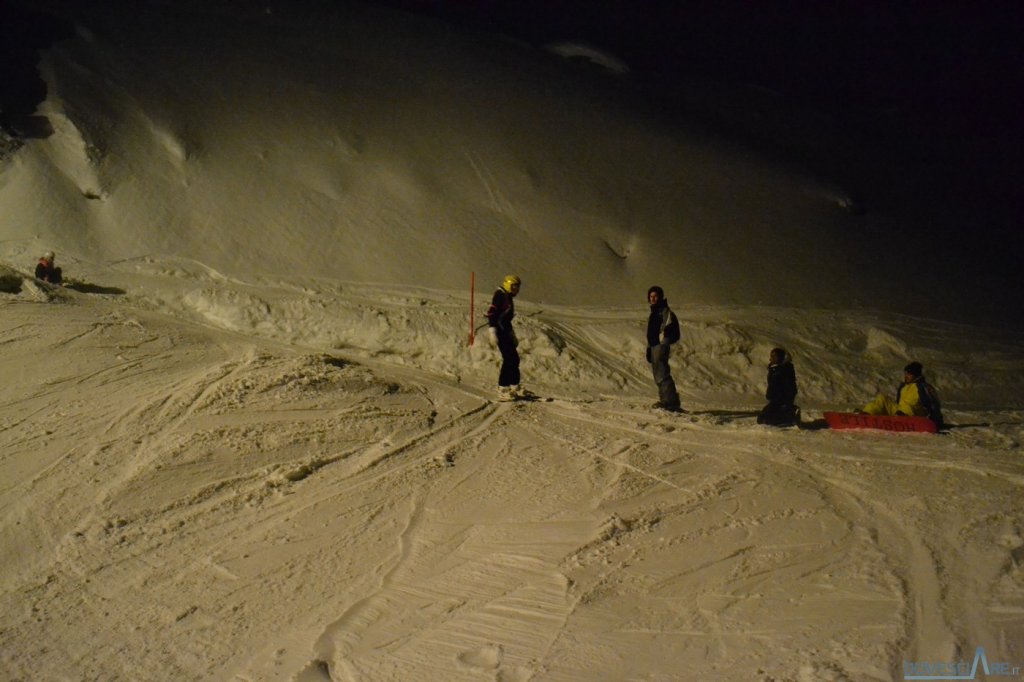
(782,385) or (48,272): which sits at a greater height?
(48,272)

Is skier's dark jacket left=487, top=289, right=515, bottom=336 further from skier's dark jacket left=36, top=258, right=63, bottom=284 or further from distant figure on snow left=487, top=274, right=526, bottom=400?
skier's dark jacket left=36, top=258, right=63, bottom=284

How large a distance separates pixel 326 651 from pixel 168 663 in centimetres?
81

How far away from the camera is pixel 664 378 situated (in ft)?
27.8

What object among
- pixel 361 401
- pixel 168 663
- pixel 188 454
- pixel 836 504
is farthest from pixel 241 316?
pixel 836 504

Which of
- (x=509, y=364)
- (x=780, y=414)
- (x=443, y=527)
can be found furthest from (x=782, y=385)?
(x=443, y=527)

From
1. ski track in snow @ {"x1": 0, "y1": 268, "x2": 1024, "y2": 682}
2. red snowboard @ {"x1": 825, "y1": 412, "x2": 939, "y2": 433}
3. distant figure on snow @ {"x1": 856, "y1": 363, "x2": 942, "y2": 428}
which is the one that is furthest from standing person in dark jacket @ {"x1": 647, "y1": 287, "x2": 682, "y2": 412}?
distant figure on snow @ {"x1": 856, "y1": 363, "x2": 942, "y2": 428}

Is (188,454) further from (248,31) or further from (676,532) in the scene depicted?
(248,31)

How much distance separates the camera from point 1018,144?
69.0 feet

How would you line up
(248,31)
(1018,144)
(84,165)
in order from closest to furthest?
(84,165) < (248,31) < (1018,144)

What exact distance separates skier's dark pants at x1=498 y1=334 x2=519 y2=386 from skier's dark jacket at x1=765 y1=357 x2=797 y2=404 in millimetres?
2609

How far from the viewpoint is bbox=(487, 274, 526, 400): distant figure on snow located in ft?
27.1

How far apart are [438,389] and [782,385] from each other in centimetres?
353

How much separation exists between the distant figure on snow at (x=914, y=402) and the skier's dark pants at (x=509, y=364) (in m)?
3.63

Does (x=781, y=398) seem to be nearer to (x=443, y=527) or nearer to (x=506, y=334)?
(x=506, y=334)
